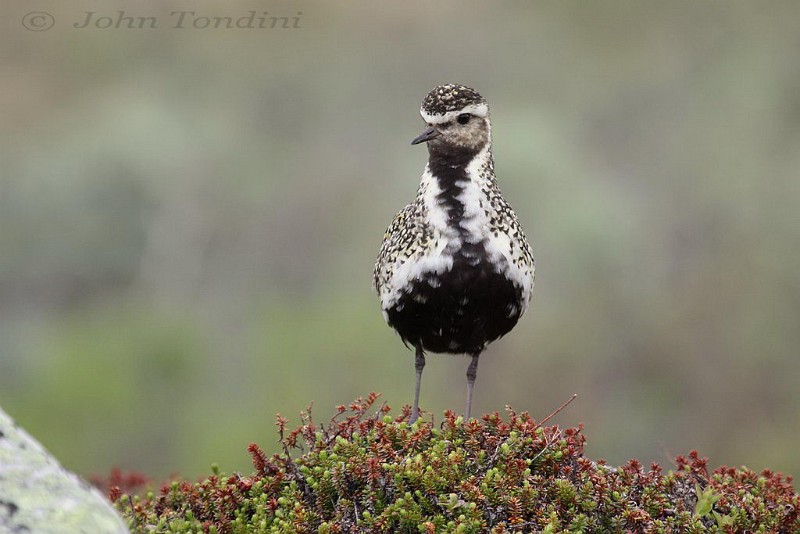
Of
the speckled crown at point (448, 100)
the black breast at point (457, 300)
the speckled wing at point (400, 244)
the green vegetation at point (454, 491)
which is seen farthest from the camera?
the speckled crown at point (448, 100)

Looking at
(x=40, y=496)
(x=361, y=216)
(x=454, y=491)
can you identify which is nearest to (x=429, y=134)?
(x=454, y=491)

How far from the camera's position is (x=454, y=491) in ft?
16.5

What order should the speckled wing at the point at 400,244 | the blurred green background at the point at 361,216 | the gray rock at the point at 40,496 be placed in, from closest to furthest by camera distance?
the gray rock at the point at 40,496 < the speckled wing at the point at 400,244 < the blurred green background at the point at 361,216

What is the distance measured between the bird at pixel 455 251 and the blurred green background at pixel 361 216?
6.06 m

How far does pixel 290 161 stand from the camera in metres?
15.5

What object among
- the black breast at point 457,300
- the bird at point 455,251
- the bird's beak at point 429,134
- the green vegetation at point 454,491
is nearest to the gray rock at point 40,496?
the green vegetation at point 454,491

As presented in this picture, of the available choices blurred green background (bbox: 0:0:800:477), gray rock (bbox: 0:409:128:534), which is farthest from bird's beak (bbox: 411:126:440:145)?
blurred green background (bbox: 0:0:800:477)

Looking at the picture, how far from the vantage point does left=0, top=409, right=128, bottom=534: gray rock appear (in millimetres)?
3674

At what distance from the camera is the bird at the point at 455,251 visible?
613 cm

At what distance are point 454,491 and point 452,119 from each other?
2.18 meters

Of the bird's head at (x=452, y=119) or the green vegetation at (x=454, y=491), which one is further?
the bird's head at (x=452, y=119)

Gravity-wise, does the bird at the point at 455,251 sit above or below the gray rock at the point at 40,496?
above

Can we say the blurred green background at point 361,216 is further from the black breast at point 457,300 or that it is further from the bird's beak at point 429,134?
the bird's beak at point 429,134

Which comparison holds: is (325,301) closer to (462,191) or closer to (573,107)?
(573,107)
